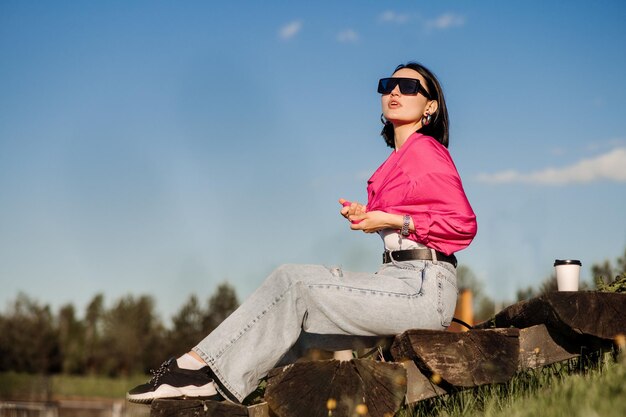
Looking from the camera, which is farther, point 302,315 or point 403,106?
point 403,106

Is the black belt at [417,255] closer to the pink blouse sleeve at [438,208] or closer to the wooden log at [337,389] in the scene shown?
the pink blouse sleeve at [438,208]

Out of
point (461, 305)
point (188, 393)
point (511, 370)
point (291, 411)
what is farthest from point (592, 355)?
point (461, 305)

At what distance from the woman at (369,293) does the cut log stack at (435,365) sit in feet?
0.45

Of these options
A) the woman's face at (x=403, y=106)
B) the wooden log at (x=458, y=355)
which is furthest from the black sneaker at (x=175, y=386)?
the woman's face at (x=403, y=106)

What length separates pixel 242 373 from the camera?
13.1 feet

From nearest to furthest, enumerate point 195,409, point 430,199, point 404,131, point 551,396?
point 551,396
point 195,409
point 430,199
point 404,131

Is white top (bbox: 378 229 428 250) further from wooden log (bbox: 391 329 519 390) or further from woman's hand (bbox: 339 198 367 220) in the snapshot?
wooden log (bbox: 391 329 519 390)

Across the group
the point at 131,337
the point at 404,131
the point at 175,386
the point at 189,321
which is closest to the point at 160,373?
the point at 175,386

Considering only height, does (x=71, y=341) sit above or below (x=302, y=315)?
below

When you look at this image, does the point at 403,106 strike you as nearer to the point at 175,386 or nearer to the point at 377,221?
the point at 377,221

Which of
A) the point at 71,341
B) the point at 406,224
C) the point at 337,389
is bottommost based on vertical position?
the point at 71,341

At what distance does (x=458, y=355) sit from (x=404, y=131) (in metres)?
1.62

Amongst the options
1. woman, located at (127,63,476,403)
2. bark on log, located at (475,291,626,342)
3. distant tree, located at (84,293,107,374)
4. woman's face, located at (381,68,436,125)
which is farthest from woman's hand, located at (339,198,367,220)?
distant tree, located at (84,293,107,374)

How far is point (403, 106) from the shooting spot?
496 cm
